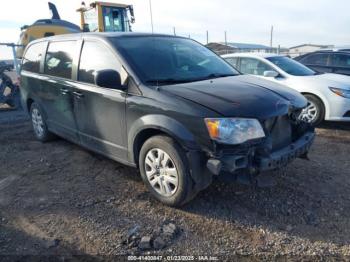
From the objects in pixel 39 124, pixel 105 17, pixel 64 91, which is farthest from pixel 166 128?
pixel 105 17

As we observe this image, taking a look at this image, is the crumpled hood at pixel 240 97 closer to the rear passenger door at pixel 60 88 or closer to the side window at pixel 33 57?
the rear passenger door at pixel 60 88

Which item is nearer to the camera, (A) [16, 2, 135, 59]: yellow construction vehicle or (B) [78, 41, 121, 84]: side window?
(B) [78, 41, 121, 84]: side window

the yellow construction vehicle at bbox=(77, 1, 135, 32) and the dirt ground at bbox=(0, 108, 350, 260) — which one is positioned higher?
the yellow construction vehicle at bbox=(77, 1, 135, 32)

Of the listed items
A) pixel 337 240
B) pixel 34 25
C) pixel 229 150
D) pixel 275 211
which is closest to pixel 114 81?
pixel 229 150

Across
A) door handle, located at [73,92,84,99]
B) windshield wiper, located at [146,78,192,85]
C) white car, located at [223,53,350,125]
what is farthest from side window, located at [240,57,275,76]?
door handle, located at [73,92,84,99]

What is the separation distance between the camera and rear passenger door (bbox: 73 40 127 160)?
3.70m

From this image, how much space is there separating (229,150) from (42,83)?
3619 mm

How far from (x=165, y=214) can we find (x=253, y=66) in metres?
5.12

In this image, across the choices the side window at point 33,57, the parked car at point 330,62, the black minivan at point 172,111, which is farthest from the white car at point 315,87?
the side window at point 33,57

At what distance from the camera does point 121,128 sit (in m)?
3.69

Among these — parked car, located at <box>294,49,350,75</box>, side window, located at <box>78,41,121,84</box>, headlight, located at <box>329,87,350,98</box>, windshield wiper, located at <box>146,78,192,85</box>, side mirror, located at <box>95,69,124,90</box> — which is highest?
side window, located at <box>78,41,121,84</box>

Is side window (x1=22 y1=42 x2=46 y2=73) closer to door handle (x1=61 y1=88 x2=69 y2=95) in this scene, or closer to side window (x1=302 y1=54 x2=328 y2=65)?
door handle (x1=61 y1=88 x2=69 y2=95)

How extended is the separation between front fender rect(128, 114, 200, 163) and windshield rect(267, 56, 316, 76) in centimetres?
456

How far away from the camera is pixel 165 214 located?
10.9ft
